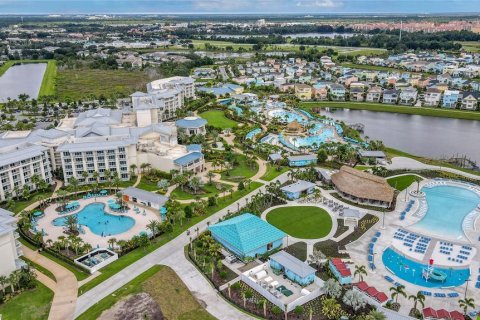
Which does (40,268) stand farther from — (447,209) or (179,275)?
(447,209)

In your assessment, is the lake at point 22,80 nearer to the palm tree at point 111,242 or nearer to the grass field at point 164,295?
the palm tree at point 111,242

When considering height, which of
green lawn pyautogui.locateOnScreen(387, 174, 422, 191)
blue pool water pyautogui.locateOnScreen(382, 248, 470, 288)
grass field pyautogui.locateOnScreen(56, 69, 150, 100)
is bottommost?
blue pool water pyautogui.locateOnScreen(382, 248, 470, 288)

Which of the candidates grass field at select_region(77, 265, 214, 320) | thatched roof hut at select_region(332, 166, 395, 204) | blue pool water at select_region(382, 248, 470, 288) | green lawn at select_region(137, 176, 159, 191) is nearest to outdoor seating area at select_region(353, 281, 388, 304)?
blue pool water at select_region(382, 248, 470, 288)

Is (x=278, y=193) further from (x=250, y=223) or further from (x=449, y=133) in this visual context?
(x=449, y=133)

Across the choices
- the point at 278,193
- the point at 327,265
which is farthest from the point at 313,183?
the point at 327,265

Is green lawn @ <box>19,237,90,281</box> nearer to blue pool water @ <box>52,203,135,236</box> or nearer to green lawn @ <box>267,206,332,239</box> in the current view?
blue pool water @ <box>52,203,135,236</box>

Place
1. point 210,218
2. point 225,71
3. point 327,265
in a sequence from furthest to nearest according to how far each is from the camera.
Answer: point 225,71, point 210,218, point 327,265
